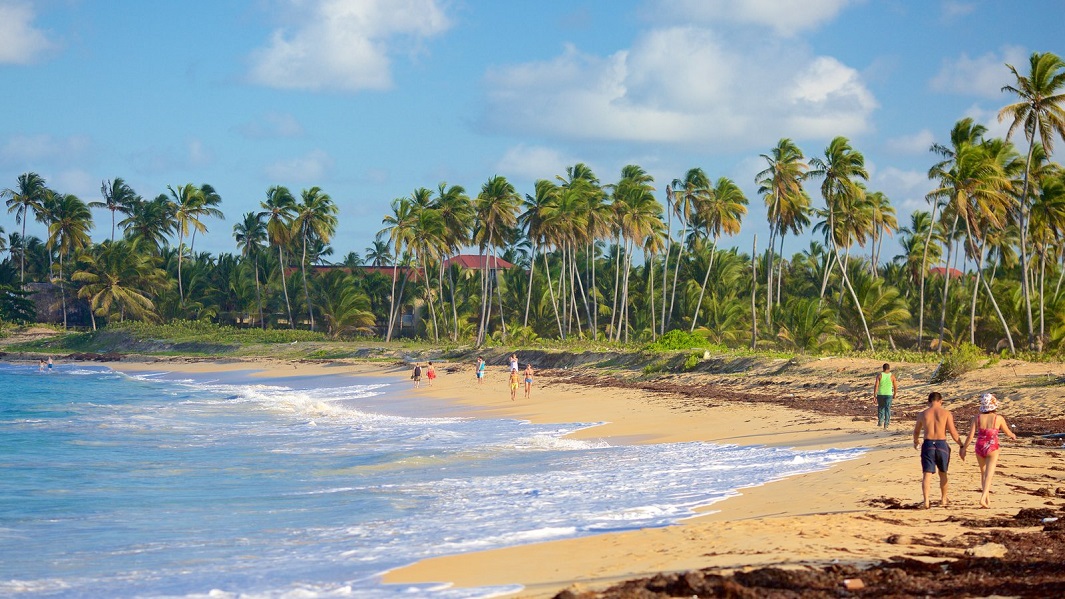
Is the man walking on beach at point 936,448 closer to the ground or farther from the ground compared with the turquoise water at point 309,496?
farther from the ground

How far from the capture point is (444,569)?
827 cm

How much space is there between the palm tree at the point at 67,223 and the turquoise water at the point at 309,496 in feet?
178

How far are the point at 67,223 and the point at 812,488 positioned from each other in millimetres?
73817

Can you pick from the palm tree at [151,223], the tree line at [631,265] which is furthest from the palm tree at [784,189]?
the palm tree at [151,223]

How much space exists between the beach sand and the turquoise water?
60 cm

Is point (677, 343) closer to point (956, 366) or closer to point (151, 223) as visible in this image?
point (956, 366)

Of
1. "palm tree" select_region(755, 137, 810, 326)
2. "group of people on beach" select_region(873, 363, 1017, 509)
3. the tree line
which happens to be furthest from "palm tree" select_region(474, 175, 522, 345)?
"group of people on beach" select_region(873, 363, 1017, 509)

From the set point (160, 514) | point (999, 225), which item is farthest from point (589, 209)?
point (160, 514)

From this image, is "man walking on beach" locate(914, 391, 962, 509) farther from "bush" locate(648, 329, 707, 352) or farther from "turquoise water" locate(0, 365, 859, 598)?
"bush" locate(648, 329, 707, 352)

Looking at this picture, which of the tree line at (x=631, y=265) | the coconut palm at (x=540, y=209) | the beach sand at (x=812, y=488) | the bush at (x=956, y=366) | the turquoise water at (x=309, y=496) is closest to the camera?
the beach sand at (x=812, y=488)

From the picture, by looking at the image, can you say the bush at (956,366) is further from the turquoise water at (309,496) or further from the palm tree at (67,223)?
the palm tree at (67,223)

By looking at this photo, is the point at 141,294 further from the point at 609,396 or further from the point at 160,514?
the point at 160,514

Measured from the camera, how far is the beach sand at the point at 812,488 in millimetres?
7566

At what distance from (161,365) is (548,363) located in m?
27.6
